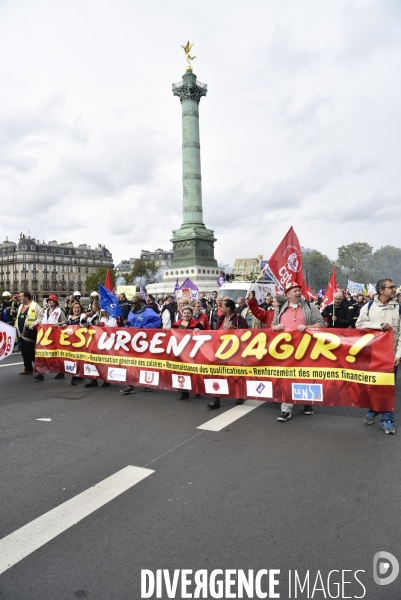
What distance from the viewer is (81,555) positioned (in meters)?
2.90

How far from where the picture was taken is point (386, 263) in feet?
322

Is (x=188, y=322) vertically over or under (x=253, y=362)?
over

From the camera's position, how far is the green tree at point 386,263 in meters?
95.3

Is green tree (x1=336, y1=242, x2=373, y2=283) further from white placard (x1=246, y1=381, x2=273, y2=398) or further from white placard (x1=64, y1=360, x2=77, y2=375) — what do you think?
white placard (x1=246, y1=381, x2=273, y2=398)

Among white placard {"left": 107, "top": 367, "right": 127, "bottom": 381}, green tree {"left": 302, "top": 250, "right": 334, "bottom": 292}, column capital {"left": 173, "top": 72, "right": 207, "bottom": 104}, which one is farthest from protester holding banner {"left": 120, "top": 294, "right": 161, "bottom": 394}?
green tree {"left": 302, "top": 250, "right": 334, "bottom": 292}

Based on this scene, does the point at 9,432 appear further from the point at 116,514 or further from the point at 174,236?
the point at 174,236

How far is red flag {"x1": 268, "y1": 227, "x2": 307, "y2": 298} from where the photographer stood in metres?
7.30

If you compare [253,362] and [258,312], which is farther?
[258,312]

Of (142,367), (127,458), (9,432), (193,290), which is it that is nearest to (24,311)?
(142,367)

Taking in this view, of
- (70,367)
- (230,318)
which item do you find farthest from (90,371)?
(230,318)

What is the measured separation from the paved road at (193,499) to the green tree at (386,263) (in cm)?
9613

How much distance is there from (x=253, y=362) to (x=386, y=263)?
100916mm

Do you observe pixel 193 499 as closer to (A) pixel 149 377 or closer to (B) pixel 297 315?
(B) pixel 297 315

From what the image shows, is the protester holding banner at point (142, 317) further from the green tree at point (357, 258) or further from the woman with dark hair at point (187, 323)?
the green tree at point (357, 258)
